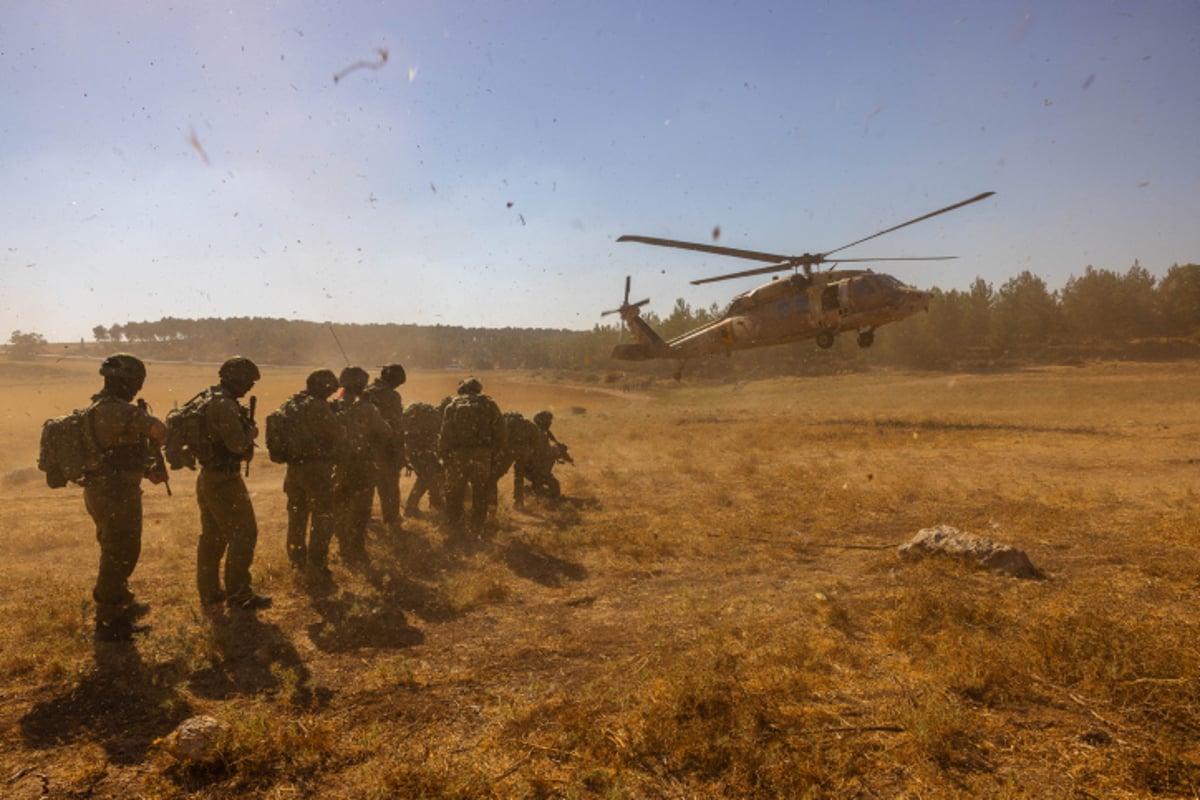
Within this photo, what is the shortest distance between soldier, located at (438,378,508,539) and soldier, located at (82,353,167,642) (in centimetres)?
363

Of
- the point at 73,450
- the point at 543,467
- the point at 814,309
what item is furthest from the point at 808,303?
the point at 73,450

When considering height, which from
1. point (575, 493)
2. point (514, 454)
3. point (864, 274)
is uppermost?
point (864, 274)

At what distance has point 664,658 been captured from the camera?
186 inches

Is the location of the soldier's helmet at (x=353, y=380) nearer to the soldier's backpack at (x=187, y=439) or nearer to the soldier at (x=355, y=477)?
the soldier at (x=355, y=477)

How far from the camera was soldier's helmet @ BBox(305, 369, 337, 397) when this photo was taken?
6871 mm

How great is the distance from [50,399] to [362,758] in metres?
46.9

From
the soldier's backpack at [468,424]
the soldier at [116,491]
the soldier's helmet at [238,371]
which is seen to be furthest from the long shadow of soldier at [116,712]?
the soldier's backpack at [468,424]

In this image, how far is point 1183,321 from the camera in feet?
144

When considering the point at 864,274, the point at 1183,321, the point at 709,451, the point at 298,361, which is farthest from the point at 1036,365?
the point at 298,361

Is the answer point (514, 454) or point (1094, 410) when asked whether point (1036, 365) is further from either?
point (514, 454)

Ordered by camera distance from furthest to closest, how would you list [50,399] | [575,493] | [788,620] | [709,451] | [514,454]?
[50,399]
[709,451]
[575,493]
[514,454]
[788,620]

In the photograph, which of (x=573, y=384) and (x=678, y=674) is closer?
(x=678, y=674)

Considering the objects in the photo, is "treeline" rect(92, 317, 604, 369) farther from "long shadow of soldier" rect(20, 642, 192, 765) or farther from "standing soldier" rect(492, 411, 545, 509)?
"long shadow of soldier" rect(20, 642, 192, 765)

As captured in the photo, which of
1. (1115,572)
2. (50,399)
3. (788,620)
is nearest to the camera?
(788,620)
